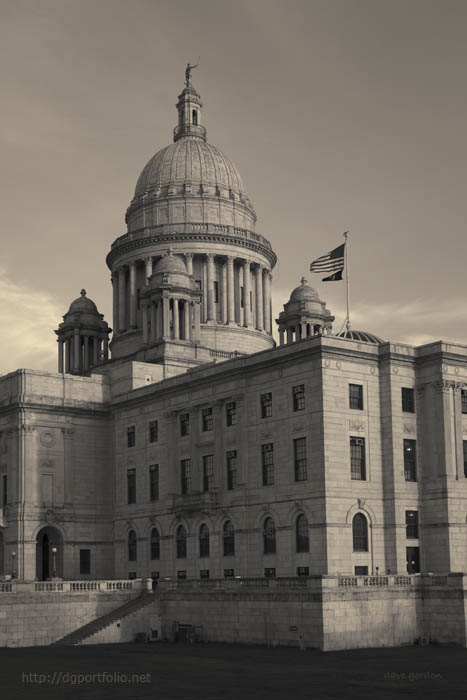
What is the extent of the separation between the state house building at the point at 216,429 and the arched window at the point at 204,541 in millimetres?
121

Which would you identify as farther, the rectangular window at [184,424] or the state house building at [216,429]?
the rectangular window at [184,424]

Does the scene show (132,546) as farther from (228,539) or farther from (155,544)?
(228,539)

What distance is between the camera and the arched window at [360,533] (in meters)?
71.1

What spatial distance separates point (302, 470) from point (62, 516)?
2461 cm

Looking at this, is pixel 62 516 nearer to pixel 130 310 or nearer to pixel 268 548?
pixel 268 548

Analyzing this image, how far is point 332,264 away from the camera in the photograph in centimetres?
8094

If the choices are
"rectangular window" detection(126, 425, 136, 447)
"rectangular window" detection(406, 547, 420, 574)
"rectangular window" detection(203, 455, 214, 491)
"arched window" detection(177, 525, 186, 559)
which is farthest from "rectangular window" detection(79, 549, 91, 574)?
"rectangular window" detection(406, 547, 420, 574)

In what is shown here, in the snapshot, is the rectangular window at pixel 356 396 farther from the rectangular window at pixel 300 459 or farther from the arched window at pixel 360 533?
the arched window at pixel 360 533

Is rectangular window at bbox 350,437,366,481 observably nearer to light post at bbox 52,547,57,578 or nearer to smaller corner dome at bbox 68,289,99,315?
light post at bbox 52,547,57,578

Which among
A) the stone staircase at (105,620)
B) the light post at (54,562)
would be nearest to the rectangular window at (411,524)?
the stone staircase at (105,620)

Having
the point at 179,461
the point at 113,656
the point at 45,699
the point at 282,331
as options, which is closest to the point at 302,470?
the point at 179,461

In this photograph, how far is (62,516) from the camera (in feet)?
289

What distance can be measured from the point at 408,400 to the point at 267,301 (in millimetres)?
40521

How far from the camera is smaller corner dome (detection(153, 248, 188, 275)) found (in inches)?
4003
